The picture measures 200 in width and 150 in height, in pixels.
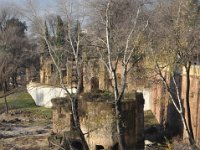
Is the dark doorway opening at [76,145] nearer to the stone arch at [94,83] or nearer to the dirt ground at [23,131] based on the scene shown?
the dirt ground at [23,131]

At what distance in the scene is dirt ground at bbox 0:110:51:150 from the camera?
25.9 metres

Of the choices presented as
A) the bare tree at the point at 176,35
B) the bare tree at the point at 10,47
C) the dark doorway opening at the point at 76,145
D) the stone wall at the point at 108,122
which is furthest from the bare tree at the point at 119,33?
the bare tree at the point at 10,47

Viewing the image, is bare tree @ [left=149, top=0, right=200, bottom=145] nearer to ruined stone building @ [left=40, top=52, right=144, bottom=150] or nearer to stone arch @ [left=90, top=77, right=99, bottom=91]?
ruined stone building @ [left=40, top=52, right=144, bottom=150]

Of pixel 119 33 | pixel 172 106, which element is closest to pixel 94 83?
pixel 172 106

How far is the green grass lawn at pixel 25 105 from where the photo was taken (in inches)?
1457

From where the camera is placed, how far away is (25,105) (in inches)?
1623

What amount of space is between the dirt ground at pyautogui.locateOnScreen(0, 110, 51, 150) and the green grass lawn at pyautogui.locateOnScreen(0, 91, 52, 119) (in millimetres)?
864

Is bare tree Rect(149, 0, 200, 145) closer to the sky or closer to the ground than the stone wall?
closer to the sky

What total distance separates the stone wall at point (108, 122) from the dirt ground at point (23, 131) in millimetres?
3739

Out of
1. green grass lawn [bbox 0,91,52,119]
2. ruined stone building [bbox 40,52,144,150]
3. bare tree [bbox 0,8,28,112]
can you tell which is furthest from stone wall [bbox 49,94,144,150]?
bare tree [bbox 0,8,28,112]

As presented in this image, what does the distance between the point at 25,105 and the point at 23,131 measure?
34.2 feet

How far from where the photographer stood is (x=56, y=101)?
80.3ft

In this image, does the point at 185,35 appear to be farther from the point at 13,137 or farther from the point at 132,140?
the point at 13,137

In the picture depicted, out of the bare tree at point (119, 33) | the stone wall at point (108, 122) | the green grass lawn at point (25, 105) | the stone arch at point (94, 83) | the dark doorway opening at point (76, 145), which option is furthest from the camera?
the green grass lawn at point (25, 105)
